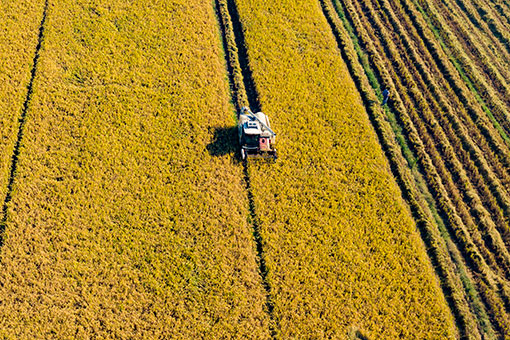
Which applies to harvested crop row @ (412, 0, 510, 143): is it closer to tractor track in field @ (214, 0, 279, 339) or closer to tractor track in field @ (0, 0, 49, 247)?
tractor track in field @ (214, 0, 279, 339)

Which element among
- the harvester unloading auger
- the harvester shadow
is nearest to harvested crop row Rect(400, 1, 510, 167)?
the harvester unloading auger

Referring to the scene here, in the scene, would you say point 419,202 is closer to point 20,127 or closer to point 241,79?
point 241,79

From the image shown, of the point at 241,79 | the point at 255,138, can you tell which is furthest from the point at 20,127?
the point at 241,79

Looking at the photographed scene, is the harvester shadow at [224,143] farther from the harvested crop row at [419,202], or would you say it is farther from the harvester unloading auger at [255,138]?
the harvested crop row at [419,202]

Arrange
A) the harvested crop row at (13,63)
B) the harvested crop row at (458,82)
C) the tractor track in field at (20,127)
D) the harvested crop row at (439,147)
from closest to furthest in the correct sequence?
the tractor track in field at (20,127), the harvested crop row at (13,63), the harvested crop row at (439,147), the harvested crop row at (458,82)

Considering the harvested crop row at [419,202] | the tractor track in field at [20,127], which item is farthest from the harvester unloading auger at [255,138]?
the tractor track in field at [20,127]

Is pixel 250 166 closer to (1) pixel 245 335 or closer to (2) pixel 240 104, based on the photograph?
(2) pixel 240 104
